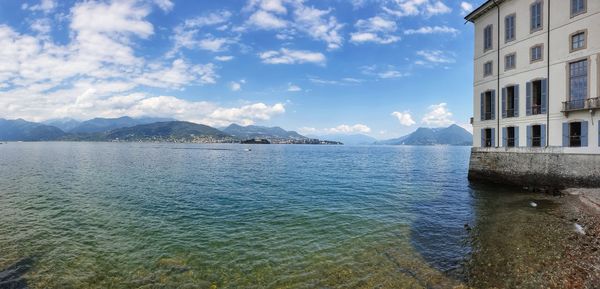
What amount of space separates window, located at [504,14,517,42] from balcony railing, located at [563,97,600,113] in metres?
10.2

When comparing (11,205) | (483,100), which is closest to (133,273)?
(11,205)

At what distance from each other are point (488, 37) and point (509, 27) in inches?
121

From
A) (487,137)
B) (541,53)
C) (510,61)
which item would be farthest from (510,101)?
(541,53)

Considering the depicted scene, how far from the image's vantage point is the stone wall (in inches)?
1068

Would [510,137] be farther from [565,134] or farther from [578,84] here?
[578,84]

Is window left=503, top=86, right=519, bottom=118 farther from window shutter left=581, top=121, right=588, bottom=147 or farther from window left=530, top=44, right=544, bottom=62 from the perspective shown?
window shutter left=581, top=121, right=588, bottom=147

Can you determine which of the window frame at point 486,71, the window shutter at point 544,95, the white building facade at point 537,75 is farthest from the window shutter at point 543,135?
the window frame at point 486,71

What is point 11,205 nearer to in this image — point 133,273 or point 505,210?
point 133,273

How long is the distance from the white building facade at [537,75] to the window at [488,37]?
6 cm

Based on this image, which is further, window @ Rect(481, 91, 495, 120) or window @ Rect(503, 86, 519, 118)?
window @ Rect(481, 91, 495, 120)

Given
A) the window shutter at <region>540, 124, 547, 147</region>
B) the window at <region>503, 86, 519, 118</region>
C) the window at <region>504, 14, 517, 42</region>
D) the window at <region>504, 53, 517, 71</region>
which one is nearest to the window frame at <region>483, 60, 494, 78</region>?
the window at <region>504, 53, 517, 71</region>

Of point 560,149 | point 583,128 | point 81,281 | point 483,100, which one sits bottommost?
point 81,281

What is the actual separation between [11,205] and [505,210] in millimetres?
39639

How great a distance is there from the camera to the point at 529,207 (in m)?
24.1
